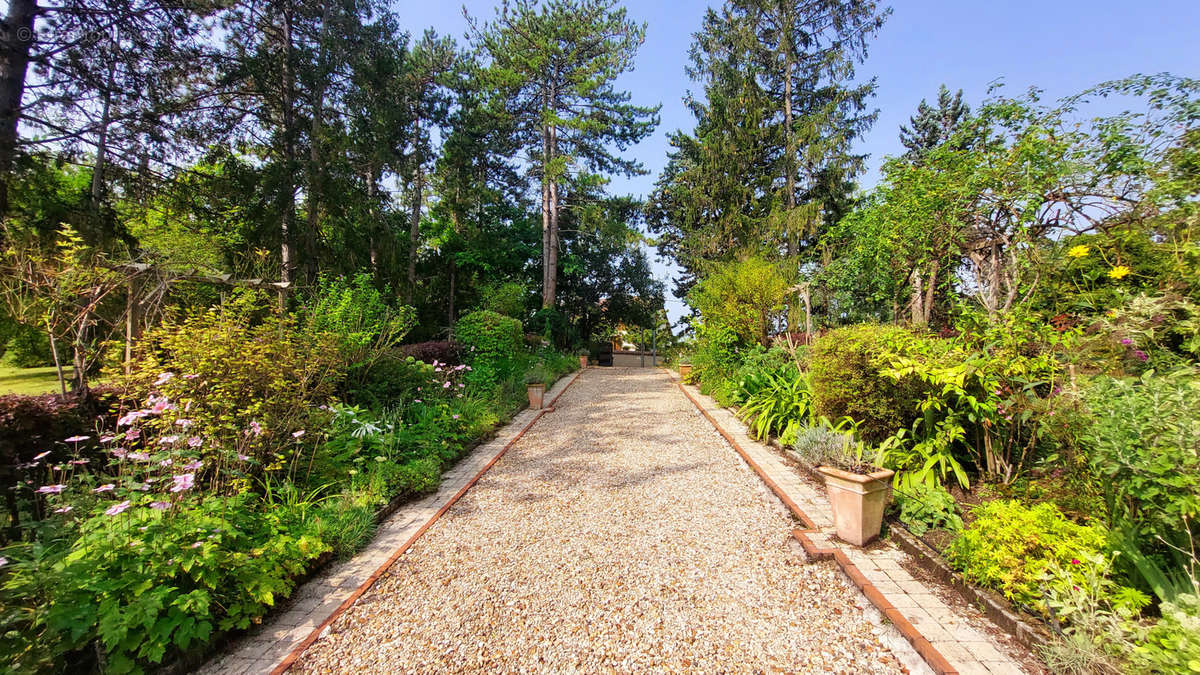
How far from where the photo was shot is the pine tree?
1714cm

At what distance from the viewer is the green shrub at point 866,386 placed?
3568 mm

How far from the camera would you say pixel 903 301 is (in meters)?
7.75

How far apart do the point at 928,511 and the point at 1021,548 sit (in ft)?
2.65

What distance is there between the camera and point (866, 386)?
3.74 m

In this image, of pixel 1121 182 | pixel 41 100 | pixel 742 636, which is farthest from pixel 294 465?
pixel 1121 182

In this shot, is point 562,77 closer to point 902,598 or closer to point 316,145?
point 316,145

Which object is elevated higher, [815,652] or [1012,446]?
[1012,446]

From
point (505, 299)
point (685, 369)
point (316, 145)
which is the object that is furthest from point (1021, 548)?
point (316, 145)

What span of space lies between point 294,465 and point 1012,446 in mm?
5759

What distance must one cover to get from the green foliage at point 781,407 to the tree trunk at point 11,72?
9657 millimetres

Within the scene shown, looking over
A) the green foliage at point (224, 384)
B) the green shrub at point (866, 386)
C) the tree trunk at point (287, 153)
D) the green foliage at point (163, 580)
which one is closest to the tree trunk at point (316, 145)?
the tree trunk at point (287, 153)

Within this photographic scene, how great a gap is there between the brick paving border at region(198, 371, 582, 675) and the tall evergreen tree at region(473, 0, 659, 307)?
11.8 m

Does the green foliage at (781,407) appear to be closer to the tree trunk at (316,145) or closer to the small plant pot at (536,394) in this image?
the small plant pot at (536,394)

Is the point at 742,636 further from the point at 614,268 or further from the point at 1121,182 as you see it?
the point at 614,268
